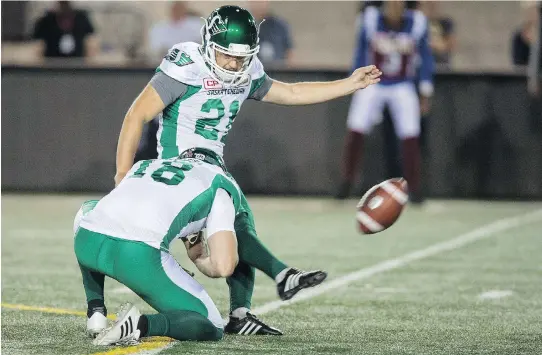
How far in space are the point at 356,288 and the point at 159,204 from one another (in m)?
2.28

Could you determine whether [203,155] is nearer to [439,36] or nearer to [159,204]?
[159,204]

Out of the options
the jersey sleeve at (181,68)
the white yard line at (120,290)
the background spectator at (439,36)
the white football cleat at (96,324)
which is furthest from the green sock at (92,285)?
the background spectator at (439,36)

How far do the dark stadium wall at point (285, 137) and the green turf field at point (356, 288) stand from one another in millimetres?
Result: 1005

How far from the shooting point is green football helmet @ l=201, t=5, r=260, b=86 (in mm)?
5648

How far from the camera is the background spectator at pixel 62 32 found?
45.4ft

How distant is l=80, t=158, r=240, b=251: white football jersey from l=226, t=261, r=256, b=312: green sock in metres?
0.39

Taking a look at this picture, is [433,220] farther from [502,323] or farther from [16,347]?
[16,347]

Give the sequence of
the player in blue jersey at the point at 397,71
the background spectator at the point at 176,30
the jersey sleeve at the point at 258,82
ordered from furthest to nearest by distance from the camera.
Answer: the background spectator at the point at 176,30
the player in blue jersey at the point at 397,71
the jersey sleeve at the point at 258,82

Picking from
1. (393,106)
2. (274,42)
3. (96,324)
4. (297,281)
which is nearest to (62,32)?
(274,42)

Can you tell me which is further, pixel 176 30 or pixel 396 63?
pixel 176 30

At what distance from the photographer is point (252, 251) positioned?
5.71m

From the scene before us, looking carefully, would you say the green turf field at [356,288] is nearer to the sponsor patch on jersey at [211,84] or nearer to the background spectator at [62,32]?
the sponsor patch on jersey at [211,84]

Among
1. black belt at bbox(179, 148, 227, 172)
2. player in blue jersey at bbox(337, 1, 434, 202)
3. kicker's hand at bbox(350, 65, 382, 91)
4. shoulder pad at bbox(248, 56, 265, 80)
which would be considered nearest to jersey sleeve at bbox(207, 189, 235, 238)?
black belt at bbox(179, 148, 227, 172)

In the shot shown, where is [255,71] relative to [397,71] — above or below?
above
